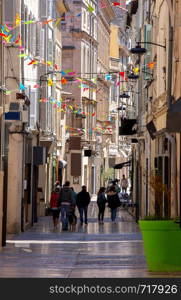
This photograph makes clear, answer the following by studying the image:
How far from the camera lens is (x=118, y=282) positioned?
18.2 metres

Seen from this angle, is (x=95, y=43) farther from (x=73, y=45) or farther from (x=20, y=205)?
(x=20, y=205)

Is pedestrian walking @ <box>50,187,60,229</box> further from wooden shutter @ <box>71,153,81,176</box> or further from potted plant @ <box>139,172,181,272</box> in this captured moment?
wooden shutter @ <box>71,153,81,176</box>

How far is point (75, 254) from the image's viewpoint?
27.0 meters

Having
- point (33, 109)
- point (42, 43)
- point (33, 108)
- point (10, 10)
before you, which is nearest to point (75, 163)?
point (42, 43)

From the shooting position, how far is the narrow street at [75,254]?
2133 cm

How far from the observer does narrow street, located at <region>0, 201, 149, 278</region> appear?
21328 mm

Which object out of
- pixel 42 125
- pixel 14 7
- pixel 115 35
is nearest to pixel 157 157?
pixel 14 7

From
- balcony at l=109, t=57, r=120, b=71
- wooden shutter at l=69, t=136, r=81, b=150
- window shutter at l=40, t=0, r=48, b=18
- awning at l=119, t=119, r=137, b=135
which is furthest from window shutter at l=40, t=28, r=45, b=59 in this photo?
balcony at l=109, t=57, r=120, b=71

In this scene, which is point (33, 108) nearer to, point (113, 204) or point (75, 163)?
point (113, 204)

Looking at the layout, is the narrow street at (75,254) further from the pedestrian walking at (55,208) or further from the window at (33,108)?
the window at (33,108)

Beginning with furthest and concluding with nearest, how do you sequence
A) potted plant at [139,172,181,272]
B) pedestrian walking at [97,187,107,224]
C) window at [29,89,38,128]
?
1. pedestrian walking at [97,187,107,224]
2. window at [29,89,38,128]
3. potted plant at [139,172,181,272]

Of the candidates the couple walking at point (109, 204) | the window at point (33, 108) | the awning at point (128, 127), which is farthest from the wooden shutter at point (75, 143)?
the window at point (33, 108)

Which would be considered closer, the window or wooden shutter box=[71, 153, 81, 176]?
the window

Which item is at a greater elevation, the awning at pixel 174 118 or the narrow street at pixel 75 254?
the awning at pixel 174 118
